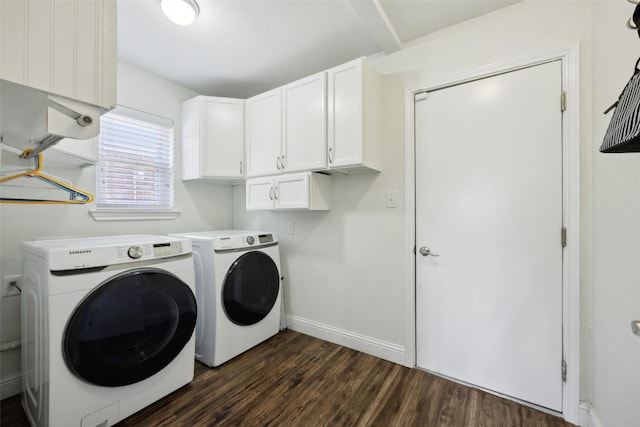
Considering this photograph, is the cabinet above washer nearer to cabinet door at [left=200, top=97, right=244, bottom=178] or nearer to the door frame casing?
cabinet door at [left=200, top=97, right=244, bottom=178]

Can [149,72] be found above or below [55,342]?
above

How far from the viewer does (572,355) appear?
146 cm

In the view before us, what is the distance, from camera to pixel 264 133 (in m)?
2.36

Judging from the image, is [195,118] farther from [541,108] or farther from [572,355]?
[572,355]

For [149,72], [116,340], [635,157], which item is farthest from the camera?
[149,72]

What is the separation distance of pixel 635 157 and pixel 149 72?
3.36 meters

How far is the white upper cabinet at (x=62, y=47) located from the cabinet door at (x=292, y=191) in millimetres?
1483

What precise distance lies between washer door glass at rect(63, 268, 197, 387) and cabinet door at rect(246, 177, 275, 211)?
955 mm

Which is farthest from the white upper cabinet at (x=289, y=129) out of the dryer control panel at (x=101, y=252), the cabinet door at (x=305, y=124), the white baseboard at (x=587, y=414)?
the white baseboard at (x=587, y=414)

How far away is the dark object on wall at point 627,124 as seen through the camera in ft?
1.94

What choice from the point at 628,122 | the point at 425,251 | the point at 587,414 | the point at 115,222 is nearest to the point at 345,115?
the point at 425,251

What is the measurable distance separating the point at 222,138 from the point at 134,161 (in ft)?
2.65

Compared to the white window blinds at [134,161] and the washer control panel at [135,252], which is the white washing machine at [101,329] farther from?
the white window blinds at [134,161]

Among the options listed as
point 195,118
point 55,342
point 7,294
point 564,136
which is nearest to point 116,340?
point 55,342
